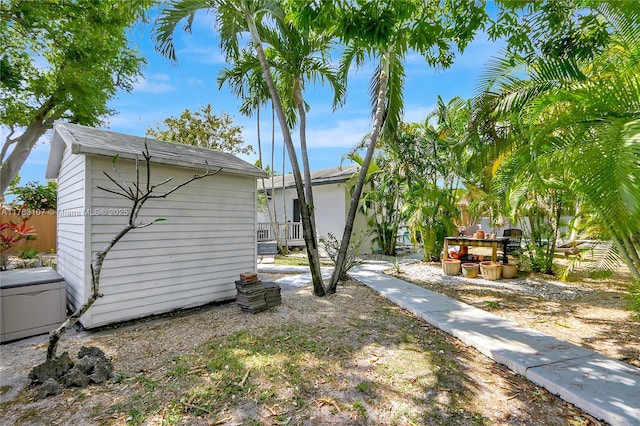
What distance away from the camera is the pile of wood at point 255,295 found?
202 inches

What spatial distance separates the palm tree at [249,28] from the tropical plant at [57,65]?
4.17 metres

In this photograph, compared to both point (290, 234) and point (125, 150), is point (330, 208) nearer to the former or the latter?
point (290, 234)

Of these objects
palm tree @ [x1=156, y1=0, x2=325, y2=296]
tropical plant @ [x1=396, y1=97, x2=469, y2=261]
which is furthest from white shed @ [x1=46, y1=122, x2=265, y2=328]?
tropical plant @ [x1=396, y1=97, x2=469, y2=261]

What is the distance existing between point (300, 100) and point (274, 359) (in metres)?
→ 4.99

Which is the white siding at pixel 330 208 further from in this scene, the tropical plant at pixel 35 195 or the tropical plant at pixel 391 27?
the tropical plant at pixel 35 195

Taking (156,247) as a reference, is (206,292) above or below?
below

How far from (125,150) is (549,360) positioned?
595 cm

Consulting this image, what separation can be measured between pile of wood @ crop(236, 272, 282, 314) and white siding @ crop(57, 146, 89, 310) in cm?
219

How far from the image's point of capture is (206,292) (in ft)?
18.3

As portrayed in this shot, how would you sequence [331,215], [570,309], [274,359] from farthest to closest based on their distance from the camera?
[331,215] < [570,309] < [274,359]

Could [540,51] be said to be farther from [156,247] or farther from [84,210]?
[84,210]

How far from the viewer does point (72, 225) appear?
5.05m

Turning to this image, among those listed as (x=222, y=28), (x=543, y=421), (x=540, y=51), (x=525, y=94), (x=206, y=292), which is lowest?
(x=543, y=421)

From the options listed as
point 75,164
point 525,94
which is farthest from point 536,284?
point 75,164
